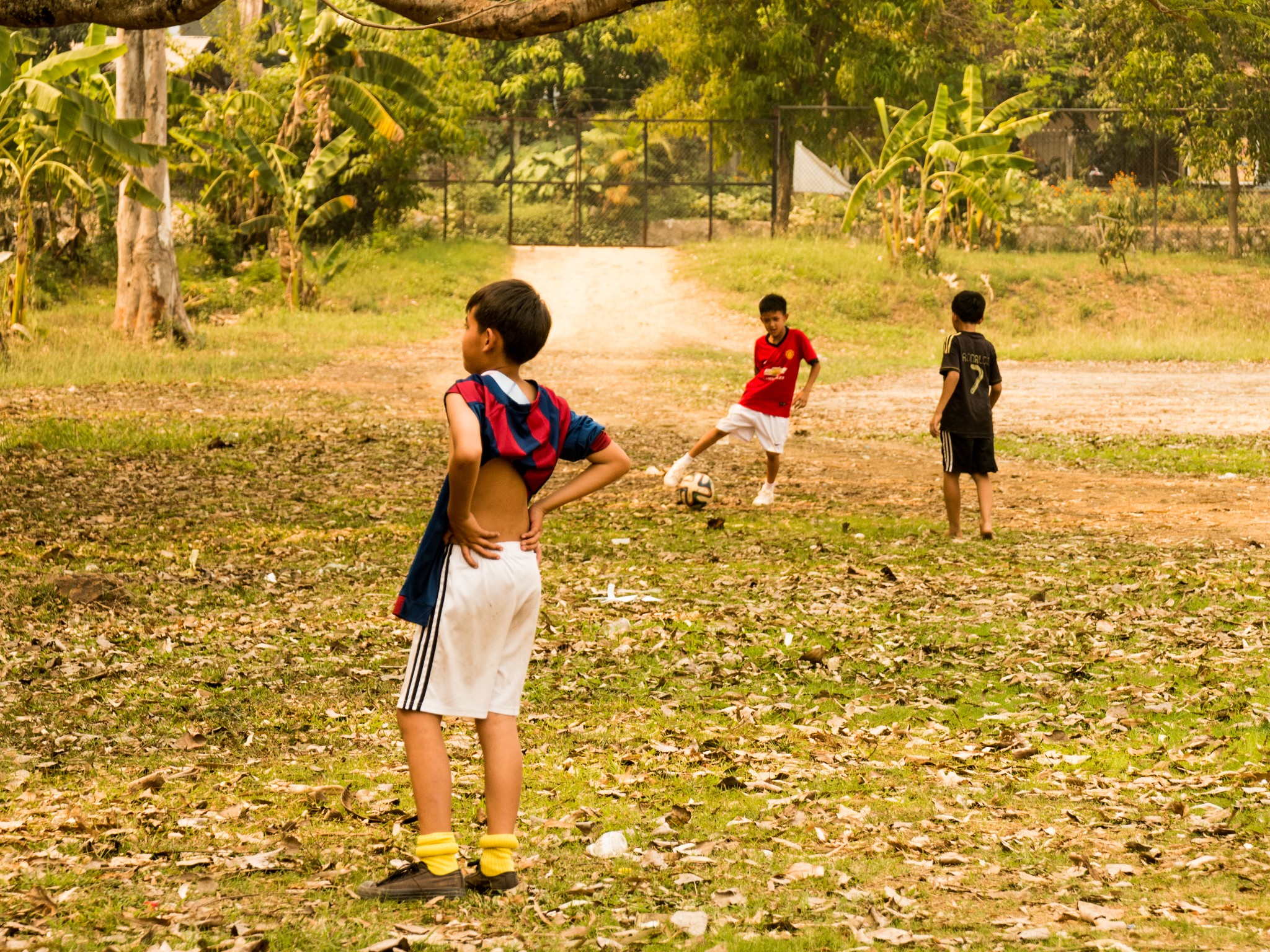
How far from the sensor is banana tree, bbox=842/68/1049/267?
27828 mm

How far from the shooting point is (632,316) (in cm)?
2836

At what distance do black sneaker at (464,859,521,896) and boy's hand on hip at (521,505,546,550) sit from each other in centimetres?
92

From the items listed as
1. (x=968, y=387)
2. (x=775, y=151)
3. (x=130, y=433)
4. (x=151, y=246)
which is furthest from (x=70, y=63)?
(x=775, y=151)

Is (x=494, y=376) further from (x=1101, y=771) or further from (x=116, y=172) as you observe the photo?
(x=116, y=172)

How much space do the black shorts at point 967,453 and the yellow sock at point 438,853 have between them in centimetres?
627

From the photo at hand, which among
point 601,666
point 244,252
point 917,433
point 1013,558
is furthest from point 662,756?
point 244,252

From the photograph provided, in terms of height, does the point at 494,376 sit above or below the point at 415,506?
above

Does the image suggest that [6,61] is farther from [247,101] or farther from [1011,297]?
[1011,297]

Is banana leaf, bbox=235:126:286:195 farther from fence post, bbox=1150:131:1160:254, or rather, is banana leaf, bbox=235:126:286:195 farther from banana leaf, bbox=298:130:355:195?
fence post, bbox=1150:131:1160:254

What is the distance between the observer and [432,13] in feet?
23.4

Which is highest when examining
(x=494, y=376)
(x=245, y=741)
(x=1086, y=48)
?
Result: (x=1086, y=48)

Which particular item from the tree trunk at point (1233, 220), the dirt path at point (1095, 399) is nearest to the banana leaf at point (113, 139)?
the dirt path at point (1095, 399)

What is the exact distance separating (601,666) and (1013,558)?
3.57 meters

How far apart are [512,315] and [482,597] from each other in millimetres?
806
